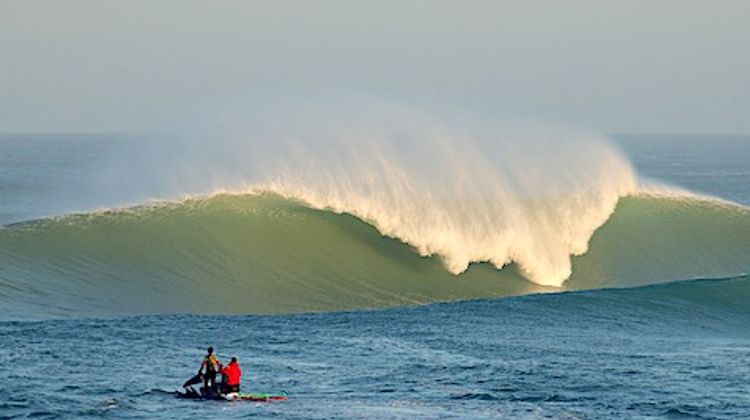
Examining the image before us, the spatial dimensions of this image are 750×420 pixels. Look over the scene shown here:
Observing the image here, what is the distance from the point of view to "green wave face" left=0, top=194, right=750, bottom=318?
25609 millimetres

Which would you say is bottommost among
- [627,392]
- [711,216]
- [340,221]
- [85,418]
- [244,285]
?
[85,418]

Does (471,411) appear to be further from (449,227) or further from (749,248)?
(749,248)

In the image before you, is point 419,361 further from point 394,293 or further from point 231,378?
point 394,293

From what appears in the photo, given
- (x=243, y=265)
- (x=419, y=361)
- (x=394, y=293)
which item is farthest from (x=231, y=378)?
(x=243, y=265)

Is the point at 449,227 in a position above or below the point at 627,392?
above

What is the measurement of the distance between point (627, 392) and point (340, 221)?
13.9m

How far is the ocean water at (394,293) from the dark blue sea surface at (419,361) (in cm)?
6

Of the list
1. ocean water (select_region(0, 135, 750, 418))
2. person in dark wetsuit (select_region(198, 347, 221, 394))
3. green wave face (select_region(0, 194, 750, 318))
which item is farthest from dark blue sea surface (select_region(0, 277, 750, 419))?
green wave face (select_region(0, 194, 750, 318))

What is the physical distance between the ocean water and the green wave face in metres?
0.07

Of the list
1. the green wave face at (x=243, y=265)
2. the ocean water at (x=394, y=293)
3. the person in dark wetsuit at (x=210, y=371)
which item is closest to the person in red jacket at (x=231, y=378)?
the person in dark wetsuit at (x=210, y=371)

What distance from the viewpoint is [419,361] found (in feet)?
66.6

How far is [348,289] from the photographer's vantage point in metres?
27.7

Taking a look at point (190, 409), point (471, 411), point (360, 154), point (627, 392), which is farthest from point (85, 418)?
point (360, 154)

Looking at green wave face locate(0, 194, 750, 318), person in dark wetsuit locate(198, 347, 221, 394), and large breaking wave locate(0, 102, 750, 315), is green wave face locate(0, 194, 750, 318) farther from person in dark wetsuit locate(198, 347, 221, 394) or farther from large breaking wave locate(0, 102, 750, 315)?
person in dark wetsuit locate(198, 347, 221, 394)
